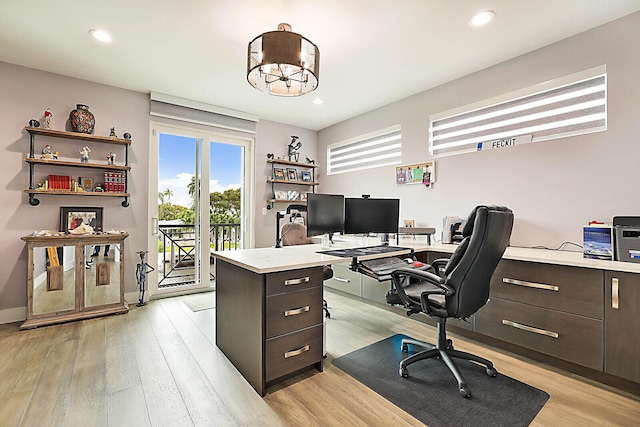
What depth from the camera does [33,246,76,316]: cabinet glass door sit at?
9.62 ft

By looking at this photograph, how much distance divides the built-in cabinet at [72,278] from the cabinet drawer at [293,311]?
8.17ft

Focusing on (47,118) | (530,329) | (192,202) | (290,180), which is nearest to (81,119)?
(47,118)

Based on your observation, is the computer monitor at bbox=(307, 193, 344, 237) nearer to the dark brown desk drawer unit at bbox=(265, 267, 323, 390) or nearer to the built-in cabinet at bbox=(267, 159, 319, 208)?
the dark brown desk drawer unit at bbox=(265, 267, 323, 390)

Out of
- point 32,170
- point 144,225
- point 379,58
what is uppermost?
point 379,58

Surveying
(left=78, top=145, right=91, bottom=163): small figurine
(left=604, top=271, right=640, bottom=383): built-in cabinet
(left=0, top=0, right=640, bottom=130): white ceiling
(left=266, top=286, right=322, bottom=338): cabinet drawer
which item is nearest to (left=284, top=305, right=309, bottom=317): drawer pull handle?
(left=266, top=286, right=322, bottom=338): cabinet drawer

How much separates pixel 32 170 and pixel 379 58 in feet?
12.7

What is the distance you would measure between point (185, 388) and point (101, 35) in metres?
2.97

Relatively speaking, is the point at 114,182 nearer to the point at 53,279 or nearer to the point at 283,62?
the point at 53,279

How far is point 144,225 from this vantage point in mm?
3809

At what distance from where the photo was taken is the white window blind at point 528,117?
245 cm

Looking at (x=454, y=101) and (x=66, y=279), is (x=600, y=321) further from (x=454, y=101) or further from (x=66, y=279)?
(x=66, y=279)

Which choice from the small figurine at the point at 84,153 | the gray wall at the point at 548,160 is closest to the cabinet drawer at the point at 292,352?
the gray wall at the point at 548,160

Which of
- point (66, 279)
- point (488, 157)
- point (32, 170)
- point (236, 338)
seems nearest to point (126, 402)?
point (236, 338)

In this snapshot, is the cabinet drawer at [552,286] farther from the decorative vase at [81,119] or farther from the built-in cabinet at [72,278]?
the decorative vase at [81,119]
